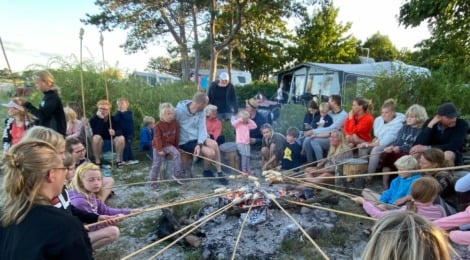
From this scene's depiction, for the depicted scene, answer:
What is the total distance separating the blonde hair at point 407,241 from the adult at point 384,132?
3.62m

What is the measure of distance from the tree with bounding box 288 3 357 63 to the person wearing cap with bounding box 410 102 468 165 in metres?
23.6

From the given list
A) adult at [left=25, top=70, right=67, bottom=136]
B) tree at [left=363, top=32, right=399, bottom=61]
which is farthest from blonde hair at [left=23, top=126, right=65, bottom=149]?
tree at [left=363, top=32, right=399, bottom=61]

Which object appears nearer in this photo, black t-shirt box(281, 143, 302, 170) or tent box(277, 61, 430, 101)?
black t-shirt box(281, 143, 302, 170)

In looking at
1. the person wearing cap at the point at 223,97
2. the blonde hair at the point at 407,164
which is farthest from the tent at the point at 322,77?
the blonde hair at the point at 407,164

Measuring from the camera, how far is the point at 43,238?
1354 mm

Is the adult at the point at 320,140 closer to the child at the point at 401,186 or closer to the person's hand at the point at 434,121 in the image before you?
the person's hand at the point at 434,121

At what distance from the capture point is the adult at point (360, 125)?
17.0ft

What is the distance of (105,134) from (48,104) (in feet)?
6.73

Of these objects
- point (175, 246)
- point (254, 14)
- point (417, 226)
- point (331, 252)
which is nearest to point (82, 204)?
point (175, 246)

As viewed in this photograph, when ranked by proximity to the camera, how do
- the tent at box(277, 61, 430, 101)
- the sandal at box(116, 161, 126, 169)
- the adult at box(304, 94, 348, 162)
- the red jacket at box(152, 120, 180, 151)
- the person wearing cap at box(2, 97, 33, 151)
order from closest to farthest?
the person wearing cap at box(2, 97, 33, 151) → the red jacket at box(152, 120, 180, 151) → the adult at box(304, 94, 348, 162) → the sandal at box(116, 161, 126, 169) → the tent at box(277, 61, 430, 101)

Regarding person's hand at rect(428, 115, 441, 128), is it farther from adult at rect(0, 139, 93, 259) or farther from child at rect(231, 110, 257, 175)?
adult at rect(0, 139, 93, 259)

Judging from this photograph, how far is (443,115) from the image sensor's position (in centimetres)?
402

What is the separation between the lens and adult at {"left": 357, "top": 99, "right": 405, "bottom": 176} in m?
4.75

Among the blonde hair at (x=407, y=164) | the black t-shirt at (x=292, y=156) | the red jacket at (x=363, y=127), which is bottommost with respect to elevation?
the black t-shirt at (x=292, y=156)
